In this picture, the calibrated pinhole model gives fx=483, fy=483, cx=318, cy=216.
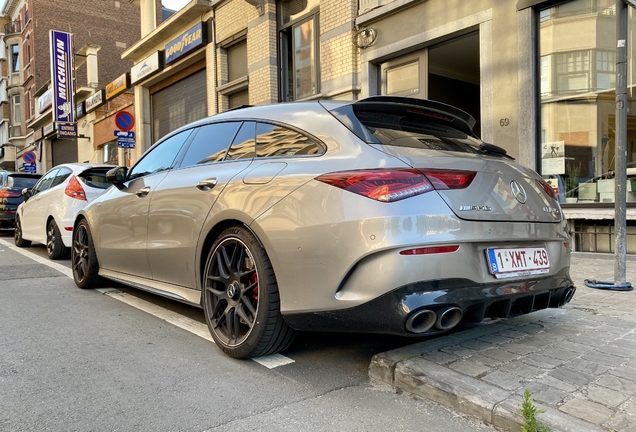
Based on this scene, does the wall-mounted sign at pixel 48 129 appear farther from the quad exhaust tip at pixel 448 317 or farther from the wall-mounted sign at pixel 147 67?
the quad exhaust tip at pixel 448 317

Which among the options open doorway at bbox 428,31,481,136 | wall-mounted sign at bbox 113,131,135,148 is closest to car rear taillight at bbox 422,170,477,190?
open doorway at bbox 428,31,481,136

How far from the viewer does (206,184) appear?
131 inches

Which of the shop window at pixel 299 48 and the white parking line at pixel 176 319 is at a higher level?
the shop window at pixel 299 48

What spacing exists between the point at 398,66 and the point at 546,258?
746 cm

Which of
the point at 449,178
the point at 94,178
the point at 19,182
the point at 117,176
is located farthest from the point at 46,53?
the point at 449,178

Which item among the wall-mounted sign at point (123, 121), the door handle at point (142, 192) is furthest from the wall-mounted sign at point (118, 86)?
the door handle at point (142, 192)

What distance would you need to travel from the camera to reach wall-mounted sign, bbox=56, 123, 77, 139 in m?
25.4

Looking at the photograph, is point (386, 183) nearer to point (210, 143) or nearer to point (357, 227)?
point (357, 227)

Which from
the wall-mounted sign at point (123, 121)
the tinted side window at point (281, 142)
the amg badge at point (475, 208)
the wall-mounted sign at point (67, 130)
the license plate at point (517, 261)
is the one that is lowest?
the license plate at point (517, 261)

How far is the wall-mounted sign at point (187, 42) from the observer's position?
46.9ft

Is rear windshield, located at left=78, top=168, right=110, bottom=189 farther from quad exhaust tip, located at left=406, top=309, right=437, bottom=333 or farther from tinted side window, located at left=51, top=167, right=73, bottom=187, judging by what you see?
quad exhaust tip, located at left=406, top=309, right=437, bottom=333

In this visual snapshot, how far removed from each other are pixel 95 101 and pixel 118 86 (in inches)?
146

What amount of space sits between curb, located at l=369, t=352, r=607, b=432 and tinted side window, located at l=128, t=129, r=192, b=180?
8.14 feet

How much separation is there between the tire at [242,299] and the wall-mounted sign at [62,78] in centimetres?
2612
